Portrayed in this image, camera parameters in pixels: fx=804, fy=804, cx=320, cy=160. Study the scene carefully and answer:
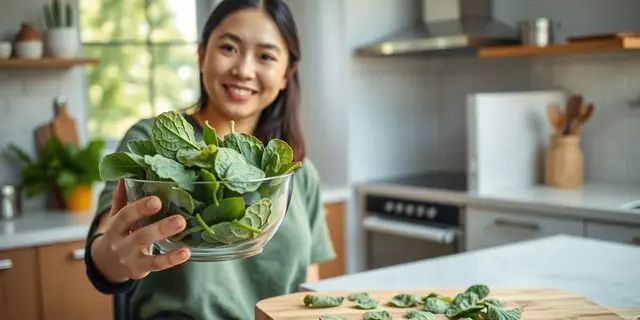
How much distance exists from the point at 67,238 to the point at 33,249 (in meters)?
0.11

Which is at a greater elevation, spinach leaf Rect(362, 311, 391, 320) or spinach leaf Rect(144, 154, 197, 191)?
spinach leaf Rect(144, 154, 197, 191)

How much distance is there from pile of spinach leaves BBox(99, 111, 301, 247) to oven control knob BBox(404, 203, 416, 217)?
231 centimetres

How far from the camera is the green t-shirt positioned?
1436 mm

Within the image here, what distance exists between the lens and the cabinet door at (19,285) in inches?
100

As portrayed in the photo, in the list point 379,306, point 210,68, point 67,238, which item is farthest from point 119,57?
point 379,306

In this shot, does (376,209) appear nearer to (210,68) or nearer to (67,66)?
(67,66)

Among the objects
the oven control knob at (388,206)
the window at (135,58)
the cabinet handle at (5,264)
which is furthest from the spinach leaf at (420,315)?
the window at (135,58)

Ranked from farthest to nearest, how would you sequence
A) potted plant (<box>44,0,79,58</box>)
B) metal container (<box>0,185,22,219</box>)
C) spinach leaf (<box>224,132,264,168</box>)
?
potted plant (<box>44,0,79,58</box>) < metal container (<box>0,185,22,219</box>) < spinach leaf (<box>224,132,264,168</box>)

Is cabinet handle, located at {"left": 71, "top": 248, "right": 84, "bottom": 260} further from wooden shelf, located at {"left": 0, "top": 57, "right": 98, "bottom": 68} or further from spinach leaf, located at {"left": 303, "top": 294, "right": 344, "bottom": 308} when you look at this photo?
spinach leaf, located at {"left": 303, "top": 294, "right": 344, "bottom": 308}

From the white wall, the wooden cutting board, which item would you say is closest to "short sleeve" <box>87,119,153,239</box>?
the wooden cutting board

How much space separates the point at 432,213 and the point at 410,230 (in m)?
0.11

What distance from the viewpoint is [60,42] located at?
3.04 m

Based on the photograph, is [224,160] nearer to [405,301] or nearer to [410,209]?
[405,301]

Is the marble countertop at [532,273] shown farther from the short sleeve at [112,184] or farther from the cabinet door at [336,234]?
the cabinet door at [336,234]
